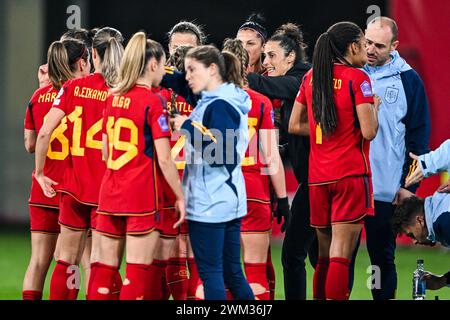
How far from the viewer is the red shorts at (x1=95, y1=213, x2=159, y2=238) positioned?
5.89 meters

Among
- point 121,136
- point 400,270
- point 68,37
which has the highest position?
point 68,37

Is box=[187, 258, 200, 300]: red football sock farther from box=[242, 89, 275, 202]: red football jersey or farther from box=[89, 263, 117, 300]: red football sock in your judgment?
box=[89, 263, 117, 300]: red football sock

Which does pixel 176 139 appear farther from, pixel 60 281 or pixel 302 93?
pixel 60 281

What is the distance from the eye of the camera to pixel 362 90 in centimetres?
643

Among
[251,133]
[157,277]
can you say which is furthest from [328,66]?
[157,277]

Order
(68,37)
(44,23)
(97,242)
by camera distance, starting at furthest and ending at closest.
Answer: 1. (44,23)
2. (68,37)
3. (97,242)

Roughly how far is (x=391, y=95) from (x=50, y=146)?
2151 mm

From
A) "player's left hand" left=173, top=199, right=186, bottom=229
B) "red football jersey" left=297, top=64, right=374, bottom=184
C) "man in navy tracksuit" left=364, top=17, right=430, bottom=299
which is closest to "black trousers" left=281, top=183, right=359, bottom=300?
"man in navy tracksuit" left=364, top=17, right=430, bottom=299

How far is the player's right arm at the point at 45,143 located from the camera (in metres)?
6.43

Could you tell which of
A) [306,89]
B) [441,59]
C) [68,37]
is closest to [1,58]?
[441,59]

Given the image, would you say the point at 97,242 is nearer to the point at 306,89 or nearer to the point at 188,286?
the point at 188,286

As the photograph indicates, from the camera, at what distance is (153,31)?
13.1 metres

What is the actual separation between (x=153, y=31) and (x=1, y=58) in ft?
8.26
